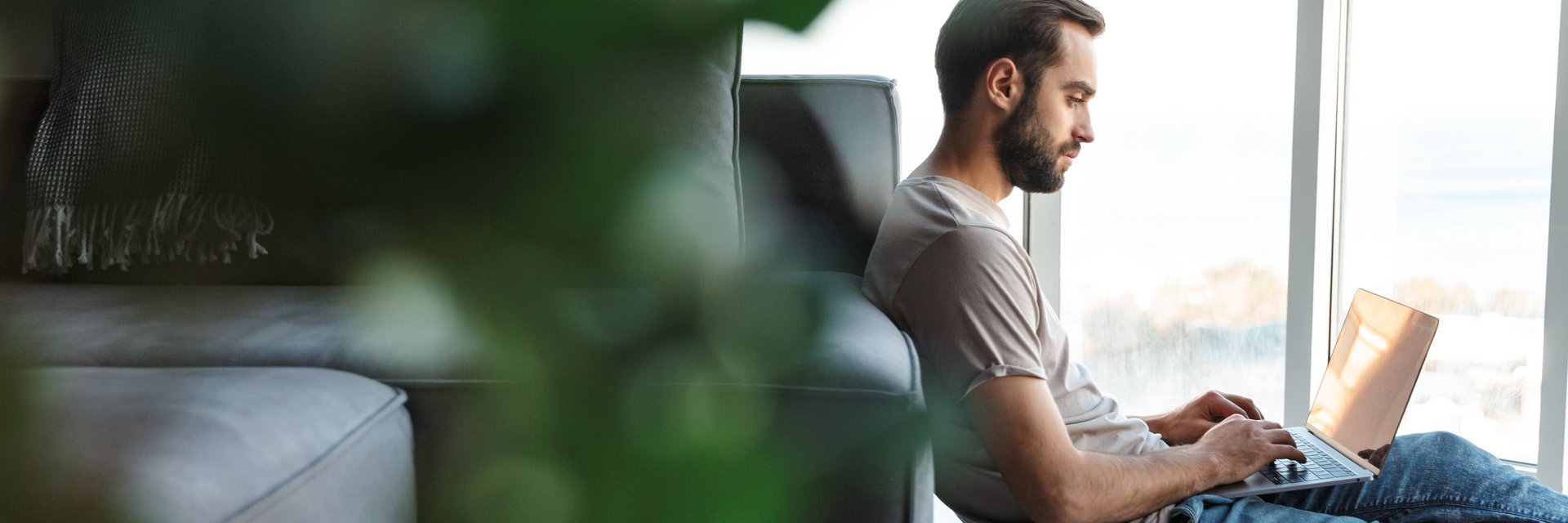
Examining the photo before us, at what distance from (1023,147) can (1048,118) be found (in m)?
0.05

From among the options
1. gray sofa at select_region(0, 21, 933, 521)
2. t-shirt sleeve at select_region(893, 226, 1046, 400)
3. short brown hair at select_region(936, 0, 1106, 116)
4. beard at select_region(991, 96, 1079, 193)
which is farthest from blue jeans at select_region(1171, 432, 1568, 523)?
gray sofa at select_region(0, 21, 933, 521)

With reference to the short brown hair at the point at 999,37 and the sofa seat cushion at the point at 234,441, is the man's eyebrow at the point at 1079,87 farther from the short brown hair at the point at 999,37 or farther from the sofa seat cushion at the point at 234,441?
the sofa seat cushion at the point at 234,441

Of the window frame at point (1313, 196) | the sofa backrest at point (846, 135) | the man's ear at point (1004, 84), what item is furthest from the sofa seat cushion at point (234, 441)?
the window frame at point (1313, 196)

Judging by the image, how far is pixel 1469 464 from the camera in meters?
1.13

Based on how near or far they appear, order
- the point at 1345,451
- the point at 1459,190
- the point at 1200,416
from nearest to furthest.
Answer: the point at 1345,451 < the point at 1200,416 < the point at 1459,190

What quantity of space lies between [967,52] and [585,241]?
118 cm

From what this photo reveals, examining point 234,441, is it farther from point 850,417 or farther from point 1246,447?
point 1246,447

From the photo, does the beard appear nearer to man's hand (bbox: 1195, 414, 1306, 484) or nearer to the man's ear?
the man's ear

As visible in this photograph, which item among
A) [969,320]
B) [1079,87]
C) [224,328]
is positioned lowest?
[969,320]

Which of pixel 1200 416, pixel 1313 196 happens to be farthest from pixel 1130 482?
pixel 1313 196

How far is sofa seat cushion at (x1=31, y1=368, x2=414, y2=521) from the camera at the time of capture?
0.42ft

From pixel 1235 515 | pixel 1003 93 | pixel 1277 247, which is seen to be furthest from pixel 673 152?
pixel 1277 247

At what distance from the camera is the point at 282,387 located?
28 centimetres

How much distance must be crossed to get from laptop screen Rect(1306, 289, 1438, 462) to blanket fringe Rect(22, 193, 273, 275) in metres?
1.19
